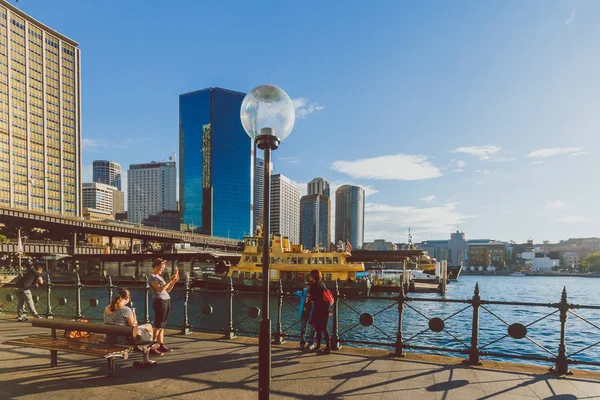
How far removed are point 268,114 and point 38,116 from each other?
15241 cm

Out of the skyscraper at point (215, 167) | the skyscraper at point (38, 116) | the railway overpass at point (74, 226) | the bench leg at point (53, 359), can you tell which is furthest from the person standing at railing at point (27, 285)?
the skyscraper at point (215, 167)

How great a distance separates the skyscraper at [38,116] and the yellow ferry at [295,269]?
10731 centimetres

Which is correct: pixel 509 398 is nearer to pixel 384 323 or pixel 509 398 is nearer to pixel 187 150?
pixel 384 323

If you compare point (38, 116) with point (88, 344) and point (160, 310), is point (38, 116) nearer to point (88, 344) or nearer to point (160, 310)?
point (160, 310)

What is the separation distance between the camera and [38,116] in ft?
391

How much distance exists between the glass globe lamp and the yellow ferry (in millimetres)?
31241

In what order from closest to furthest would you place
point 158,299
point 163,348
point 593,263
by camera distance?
point 158,299
point 163,348
point 593,263

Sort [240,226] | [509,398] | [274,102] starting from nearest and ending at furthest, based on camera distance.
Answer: [274,102], [509,398], [240,226]

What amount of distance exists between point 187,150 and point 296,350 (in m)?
171

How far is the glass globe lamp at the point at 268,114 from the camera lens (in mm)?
4281

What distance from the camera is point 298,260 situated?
37.0 meters

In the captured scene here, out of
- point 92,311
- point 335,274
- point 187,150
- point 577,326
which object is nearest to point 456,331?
point 577,326

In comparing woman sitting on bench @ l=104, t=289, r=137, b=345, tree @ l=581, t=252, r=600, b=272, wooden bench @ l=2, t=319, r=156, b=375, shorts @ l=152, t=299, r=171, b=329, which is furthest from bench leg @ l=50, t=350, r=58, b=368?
tree @ l=581, t=252, r=600, b=272

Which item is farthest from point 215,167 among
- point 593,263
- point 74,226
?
point 593,263
